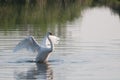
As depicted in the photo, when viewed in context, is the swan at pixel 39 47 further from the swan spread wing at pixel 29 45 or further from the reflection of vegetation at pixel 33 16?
the reflection of vegetation at pixel 33 16

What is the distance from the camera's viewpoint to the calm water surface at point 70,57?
18.8m

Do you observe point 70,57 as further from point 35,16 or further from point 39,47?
point 35,16

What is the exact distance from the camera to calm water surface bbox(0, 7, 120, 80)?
Result: 1884 centimetres

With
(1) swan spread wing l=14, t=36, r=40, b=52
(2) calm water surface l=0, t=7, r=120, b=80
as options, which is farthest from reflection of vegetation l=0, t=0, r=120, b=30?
(1) swan spread wing l=14, t=36, r=40, b=52

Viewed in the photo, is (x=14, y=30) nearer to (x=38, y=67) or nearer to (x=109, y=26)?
(x=109, y=26)

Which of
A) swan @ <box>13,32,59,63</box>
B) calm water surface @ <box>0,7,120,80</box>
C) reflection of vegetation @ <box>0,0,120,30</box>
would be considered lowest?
reflection of vegetation @ <box>0,0,120,30</box>

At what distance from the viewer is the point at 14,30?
105 ft

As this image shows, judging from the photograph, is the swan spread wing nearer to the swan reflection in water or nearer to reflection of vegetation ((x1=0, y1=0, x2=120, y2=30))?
the swan reflection in water

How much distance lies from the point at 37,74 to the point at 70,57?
333 cm

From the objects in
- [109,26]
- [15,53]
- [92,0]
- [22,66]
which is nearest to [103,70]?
[22,66]

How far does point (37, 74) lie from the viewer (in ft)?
62.7

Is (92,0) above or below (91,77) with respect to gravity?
below

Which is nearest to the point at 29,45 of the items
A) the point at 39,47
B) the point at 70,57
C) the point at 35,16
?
the point at 39,47

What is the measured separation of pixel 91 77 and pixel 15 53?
607 centimetres
